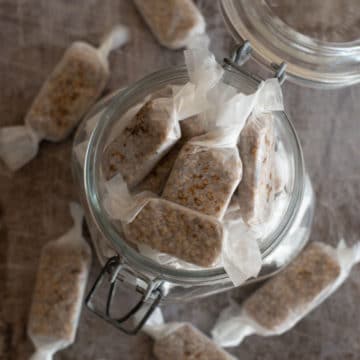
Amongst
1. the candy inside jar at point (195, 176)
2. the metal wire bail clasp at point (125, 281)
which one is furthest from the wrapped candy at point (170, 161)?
the metal wire bail clasp at point (125, 281)

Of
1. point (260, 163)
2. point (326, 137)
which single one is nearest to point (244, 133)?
point (260, 163)

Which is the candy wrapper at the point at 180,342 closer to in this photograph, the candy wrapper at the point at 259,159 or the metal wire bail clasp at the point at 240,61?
the candy wrapper at the point at 259,159

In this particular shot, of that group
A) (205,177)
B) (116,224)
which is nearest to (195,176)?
(205,177)

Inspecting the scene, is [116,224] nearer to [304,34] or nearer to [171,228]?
[171,228]

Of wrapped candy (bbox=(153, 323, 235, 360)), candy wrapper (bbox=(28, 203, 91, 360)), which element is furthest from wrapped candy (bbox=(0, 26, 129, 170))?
wrapped candy (bbox=(153, 323, 235, 360))

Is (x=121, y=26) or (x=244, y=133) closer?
(x=244, y=133)

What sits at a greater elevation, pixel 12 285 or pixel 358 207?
pixel 358 207

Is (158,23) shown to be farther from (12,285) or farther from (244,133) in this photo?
(12,285)
